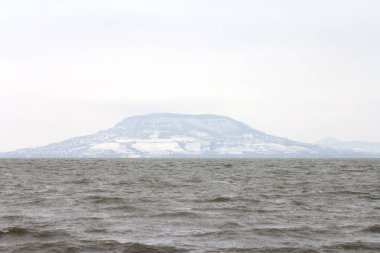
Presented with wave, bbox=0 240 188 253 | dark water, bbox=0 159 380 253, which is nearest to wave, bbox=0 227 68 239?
dark water, bbox=0 159 380 253

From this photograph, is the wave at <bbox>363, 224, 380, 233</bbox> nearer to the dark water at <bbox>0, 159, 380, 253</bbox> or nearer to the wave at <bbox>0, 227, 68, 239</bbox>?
the dark water at <bbox>0, 159, 380, 253</bbox>

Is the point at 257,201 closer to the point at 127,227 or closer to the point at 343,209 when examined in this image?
the point at 343,209

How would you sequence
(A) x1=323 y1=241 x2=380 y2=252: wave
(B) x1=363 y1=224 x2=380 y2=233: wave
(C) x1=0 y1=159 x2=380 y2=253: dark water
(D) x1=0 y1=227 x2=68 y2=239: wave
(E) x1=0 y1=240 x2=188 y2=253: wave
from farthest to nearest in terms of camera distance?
(B) x1=363 y1=224 x2=380 y2=233: wave, (D) x1=0 y1=227 x2=68 y2=239: wave, (C) x1=0 y1=159 x2=380 y2=253: dark water, (A) x1=323 y1=241 x2=380 y2=252: wave, (E) x1=0 y1=240 x2=188 y2=253: wave

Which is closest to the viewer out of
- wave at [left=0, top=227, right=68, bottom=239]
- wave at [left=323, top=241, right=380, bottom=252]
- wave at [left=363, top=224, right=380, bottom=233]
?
wave at [left=323, top=241, right=380, bottom=252]

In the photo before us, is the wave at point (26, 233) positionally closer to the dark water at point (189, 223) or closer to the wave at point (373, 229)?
the dark water at point (189, 223)

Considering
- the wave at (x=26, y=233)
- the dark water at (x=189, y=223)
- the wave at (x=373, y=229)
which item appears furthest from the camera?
the wave at (x=373, y=229)

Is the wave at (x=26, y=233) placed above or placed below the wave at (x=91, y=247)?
above

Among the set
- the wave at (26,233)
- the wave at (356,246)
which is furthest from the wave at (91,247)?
the wave at (356,246)

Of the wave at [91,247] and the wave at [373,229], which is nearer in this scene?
the wave at [91,247]

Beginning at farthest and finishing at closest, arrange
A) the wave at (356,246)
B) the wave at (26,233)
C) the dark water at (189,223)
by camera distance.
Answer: the wave at (26,233), the dark water at (189,223), the wave at (356,246)

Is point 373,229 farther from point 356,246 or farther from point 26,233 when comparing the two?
point 26,233

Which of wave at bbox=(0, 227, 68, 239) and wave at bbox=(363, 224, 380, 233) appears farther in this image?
wave at bbox=(363, 224, 380, 233)

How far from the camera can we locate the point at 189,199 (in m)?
32.0

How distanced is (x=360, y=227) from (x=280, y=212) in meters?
5.35
